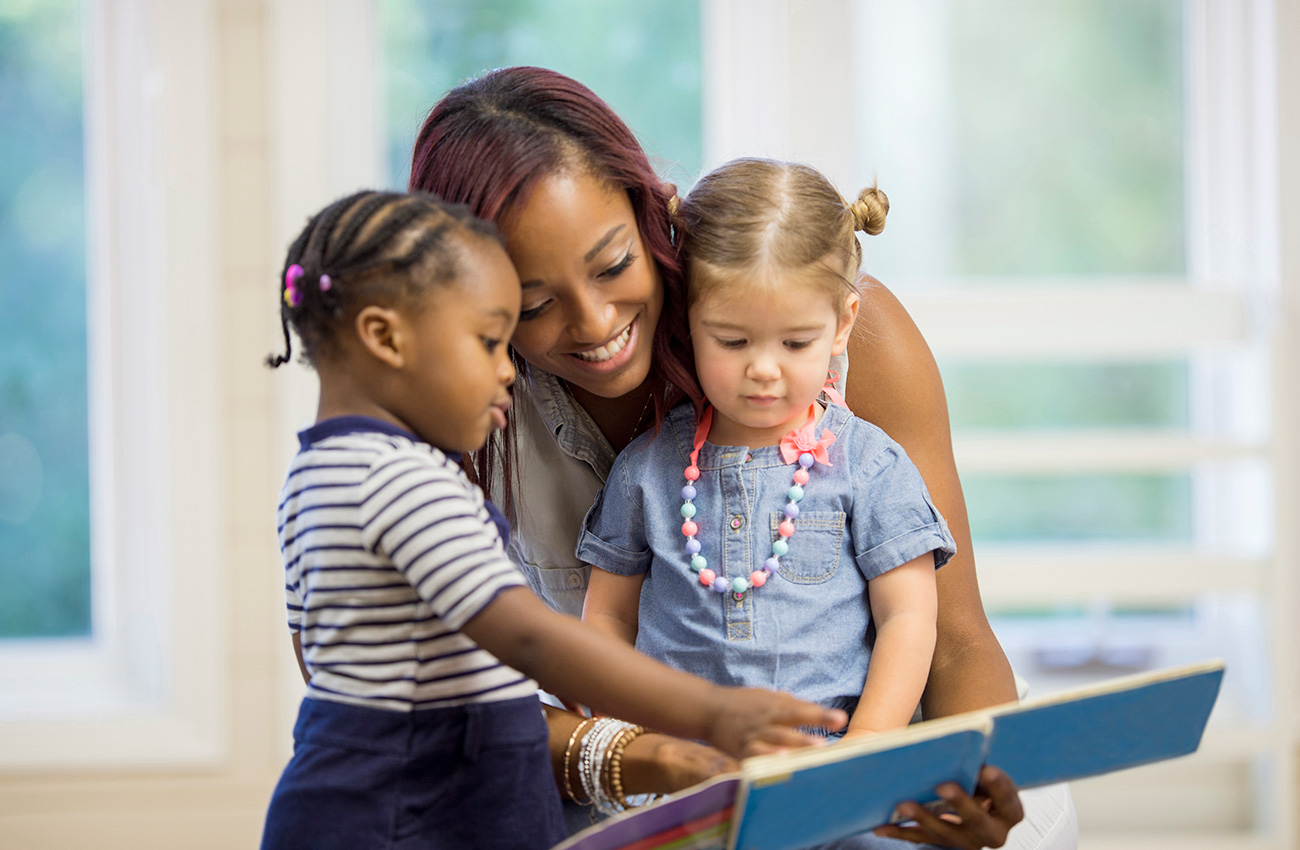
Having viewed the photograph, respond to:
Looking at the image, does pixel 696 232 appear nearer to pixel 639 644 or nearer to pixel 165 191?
pixel 639 644

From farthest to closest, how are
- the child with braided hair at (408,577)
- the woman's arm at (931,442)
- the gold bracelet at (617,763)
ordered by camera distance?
the woman's arm at (931,442)
the gold bracelet at (617,763)
the child with braided hair at (408,577)

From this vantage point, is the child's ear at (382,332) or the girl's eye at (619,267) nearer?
the child's ear at (382,332)

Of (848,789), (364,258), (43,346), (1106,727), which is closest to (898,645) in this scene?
(1106,727)

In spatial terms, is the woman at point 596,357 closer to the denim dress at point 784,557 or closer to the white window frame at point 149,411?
the denim dress at point 784,557

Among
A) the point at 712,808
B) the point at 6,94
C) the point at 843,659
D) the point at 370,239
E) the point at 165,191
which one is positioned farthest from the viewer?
the point at 6,94

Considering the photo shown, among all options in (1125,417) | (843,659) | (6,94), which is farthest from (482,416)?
(6,94)

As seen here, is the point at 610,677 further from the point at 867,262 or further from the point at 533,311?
the point at 867,262

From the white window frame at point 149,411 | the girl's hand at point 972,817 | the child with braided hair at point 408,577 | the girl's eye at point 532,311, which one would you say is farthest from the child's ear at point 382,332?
the white window frame at point 149,411

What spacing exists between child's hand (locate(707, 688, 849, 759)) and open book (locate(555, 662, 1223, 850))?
2cm

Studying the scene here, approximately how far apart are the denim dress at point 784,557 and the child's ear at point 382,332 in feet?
1.41

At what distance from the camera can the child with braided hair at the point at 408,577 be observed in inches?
Answer: 31.5

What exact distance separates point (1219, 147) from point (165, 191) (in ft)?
7.63

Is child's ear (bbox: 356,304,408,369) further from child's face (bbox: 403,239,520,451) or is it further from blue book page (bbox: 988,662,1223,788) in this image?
blue book page (bbox: 988,662,1223,788)

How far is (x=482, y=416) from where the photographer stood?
90cm
